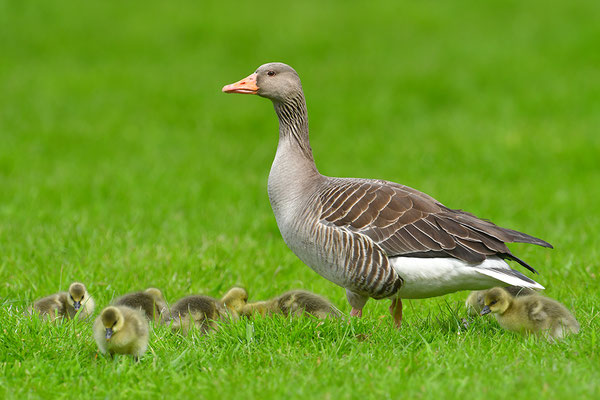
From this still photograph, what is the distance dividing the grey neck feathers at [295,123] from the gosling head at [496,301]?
2.13m

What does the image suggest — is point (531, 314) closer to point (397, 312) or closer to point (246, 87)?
point (397, 312)

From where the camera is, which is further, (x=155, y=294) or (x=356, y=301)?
(x=155, y=294)

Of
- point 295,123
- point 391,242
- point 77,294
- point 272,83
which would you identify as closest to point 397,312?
point 391,242

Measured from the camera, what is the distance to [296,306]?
6.50 m

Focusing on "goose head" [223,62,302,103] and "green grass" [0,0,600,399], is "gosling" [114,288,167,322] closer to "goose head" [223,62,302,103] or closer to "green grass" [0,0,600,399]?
"green grass" [0,0,600,399]

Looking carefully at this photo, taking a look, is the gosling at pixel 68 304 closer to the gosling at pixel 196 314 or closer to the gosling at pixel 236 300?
the gosling at pixel 196 314

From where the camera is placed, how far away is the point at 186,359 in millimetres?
5371

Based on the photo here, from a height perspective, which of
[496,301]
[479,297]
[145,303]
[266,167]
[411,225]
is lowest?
[145,303]

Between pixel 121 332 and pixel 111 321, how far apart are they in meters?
0.11

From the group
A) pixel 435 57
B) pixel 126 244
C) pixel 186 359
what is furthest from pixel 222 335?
pixel 435 57

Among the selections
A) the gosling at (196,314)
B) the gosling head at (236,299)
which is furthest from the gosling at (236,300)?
the gosling at (196,314)

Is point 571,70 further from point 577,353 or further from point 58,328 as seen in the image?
point 58,328

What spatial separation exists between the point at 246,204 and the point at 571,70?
9.98 meters

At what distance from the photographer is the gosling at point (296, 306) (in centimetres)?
650
